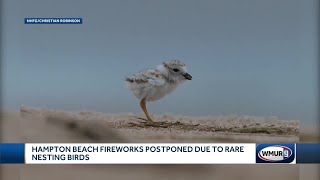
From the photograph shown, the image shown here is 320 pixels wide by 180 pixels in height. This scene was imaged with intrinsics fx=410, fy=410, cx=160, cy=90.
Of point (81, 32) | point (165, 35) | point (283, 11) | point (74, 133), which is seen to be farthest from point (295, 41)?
point (74, 133)

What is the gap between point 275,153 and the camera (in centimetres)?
296

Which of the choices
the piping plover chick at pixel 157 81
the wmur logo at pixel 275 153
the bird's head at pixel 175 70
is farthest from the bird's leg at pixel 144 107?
the wmur logo at pixel 275 153

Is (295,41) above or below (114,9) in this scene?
below

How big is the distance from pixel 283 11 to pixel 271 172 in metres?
1.16

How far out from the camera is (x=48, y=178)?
9.76ft

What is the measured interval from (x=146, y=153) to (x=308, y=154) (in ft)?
3.81

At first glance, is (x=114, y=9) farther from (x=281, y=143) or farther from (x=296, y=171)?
(x=296, y=171)

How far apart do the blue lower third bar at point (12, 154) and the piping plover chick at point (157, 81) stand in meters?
0.90

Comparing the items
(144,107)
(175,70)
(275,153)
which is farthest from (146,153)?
(275,153)

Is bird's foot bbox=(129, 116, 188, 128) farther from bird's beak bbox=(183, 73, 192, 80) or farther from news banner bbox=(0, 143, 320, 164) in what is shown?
bird's beak bbox=(183, 73, 192, 80)

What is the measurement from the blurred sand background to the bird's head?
30 centimetres

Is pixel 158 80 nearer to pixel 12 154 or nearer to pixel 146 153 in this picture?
pixel 146 153

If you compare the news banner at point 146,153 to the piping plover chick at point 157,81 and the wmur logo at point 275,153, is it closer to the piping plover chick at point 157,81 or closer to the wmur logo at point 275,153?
the wmur logo at point 275,153

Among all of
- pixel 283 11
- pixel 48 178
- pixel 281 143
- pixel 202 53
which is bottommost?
pixel 48 178
